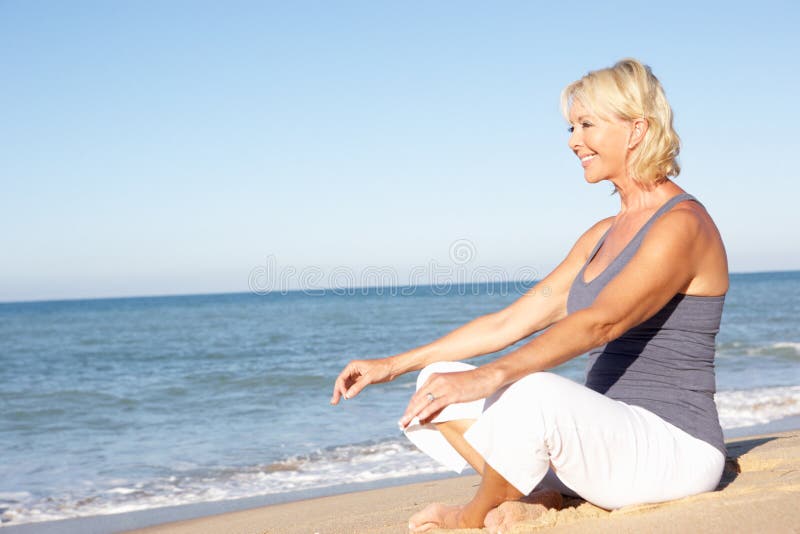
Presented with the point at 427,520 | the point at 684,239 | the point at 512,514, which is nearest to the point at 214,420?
the point at 427,520

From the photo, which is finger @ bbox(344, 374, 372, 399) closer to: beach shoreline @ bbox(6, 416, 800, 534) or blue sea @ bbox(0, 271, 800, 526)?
beach shoreline @ bbox(6, 416, 800, 534)

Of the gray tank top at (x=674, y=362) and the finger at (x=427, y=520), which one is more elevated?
the gray tank top at (x=674, y=362)

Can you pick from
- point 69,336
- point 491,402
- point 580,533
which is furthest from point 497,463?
point 69,336

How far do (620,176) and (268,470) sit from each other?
14.1ft

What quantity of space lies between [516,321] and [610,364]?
46 centimetres

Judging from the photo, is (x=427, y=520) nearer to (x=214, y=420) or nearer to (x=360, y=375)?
(x=360, y=375)

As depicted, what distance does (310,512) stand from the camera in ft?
13.5

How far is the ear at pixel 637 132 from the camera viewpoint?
2416 millimetres

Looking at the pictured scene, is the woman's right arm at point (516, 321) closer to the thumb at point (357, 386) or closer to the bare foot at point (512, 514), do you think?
the thumb at point (357, 386)

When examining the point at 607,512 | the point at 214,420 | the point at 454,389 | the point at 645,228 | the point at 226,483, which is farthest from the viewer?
the point at 214,420

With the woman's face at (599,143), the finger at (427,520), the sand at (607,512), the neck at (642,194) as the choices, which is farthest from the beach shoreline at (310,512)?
the woman's face at (599,143)

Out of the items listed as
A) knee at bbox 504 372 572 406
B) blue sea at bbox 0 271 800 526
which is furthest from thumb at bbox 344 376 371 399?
blue sea at bbox 0 271 800 526

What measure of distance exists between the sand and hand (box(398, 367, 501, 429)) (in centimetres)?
57

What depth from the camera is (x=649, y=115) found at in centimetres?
240
